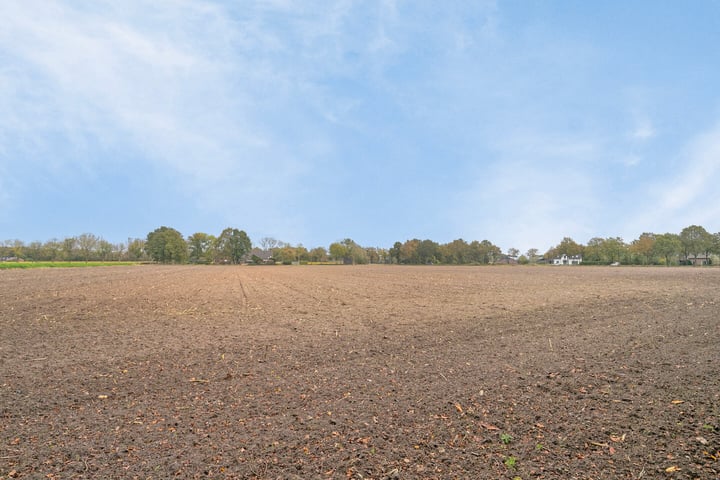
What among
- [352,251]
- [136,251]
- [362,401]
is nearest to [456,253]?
[352,251]

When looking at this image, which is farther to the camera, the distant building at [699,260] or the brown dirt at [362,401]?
the distant building at [699,260]

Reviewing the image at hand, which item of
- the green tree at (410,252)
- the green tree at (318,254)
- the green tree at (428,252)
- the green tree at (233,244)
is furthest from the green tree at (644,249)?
the green tree at (233,244)

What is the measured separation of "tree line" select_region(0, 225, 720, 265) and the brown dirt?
396ft

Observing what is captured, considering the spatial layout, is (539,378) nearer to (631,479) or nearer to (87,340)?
(631,479)

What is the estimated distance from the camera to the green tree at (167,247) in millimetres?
115750

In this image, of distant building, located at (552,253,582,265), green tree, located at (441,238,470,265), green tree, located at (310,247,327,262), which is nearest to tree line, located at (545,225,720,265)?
distant building, located at (552,253,582,265)

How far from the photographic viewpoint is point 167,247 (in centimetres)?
11456

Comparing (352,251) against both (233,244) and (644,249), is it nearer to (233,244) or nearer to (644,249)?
(233,244)

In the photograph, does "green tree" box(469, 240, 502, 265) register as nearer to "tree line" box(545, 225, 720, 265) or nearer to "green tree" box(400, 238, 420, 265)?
"green tree" box(400, 238, 420, 265)

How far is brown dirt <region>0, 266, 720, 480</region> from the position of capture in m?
3.39

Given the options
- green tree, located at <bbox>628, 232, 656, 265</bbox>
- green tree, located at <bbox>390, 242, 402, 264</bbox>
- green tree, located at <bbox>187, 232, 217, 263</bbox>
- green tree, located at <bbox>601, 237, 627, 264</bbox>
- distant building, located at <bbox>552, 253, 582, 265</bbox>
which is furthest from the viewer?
green tree, located at <bbox>390, 242, 402, 264</bbox>

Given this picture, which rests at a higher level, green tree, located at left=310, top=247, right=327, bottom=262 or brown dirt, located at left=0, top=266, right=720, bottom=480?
green tree, located at left=310, top=247, right=327, bottom=262

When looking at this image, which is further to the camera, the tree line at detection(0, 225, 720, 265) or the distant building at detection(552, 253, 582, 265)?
the distant building at detection(552, 253, 582, 265)

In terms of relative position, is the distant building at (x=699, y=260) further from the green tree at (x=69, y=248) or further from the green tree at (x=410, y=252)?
the green tree at (x=69, y=248)
